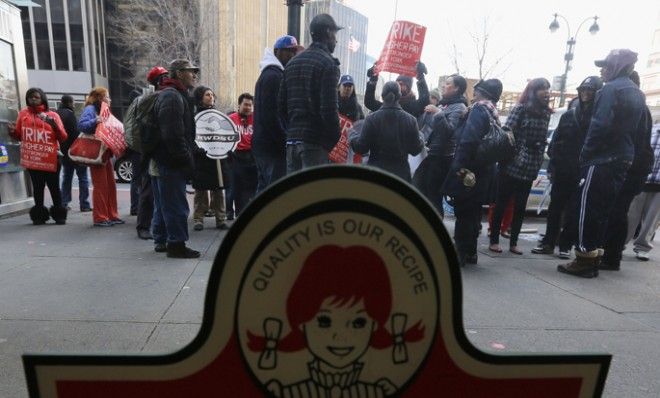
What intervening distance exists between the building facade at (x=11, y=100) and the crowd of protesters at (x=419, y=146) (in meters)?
1.21

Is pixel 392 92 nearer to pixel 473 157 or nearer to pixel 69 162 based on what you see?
pixel 473 157

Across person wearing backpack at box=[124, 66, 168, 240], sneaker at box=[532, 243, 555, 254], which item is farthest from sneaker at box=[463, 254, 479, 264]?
person wearing backpack at box=[124, 66, 168, 240]

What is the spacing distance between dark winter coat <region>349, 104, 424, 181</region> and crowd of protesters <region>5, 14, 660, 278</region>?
11mm

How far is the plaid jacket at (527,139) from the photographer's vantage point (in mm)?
4992

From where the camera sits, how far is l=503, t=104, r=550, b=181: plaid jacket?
499cm

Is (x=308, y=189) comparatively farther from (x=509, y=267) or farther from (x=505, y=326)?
(x=509, y=267)

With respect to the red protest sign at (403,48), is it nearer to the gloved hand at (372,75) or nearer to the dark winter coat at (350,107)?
the gloved hand at (372,75)

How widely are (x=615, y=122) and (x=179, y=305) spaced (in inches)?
164

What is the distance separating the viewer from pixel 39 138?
5707mm

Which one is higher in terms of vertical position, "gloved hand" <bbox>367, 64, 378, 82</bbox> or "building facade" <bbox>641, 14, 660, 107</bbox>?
"building facade" <bbox>641, 14, 660, 107</bbox>

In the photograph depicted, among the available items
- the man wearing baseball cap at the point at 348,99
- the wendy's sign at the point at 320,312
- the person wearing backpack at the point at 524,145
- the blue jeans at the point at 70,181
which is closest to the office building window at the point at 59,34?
the blue jeans at the point at 70,181

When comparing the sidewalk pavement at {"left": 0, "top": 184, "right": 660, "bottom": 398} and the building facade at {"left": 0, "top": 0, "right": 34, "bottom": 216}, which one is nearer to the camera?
the sidewalk pavement at {"left": 0, "top": 184, "right": 660, "bottom": 398}

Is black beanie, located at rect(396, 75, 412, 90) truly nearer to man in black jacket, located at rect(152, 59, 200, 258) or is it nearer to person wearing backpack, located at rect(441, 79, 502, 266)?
person wearing backpack, located at rect(441, 79, 502, 266)

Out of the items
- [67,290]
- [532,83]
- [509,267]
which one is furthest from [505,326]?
[67,290]
